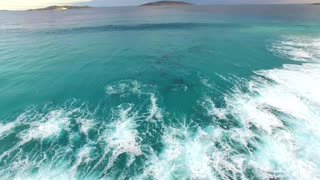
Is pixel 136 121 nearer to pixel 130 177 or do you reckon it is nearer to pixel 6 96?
pixel 130 177

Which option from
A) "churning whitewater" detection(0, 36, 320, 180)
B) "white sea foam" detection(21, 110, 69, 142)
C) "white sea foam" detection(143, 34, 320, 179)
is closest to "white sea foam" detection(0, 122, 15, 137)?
"churning whitewater" detection(0, 36, 320, 180)

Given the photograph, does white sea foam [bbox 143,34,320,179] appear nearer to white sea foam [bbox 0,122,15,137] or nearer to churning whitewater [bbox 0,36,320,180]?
churning whitewater [bbox 0,36,320,180]

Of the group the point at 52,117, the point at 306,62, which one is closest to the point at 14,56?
the point at 52,117

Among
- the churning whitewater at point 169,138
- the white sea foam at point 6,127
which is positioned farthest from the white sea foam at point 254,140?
the white sea foam at point 6,127

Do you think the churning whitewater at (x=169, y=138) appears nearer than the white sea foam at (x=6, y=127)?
Yes

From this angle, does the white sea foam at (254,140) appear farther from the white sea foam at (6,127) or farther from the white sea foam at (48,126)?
the white sea foam at (6,127)

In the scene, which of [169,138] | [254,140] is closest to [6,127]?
[169,138]

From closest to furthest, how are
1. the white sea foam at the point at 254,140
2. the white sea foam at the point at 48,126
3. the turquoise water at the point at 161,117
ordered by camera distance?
the white sea foam at the point at 254,140 < the turquoise water at the point at 161,117 < the white sea foam at the point at 48,126
